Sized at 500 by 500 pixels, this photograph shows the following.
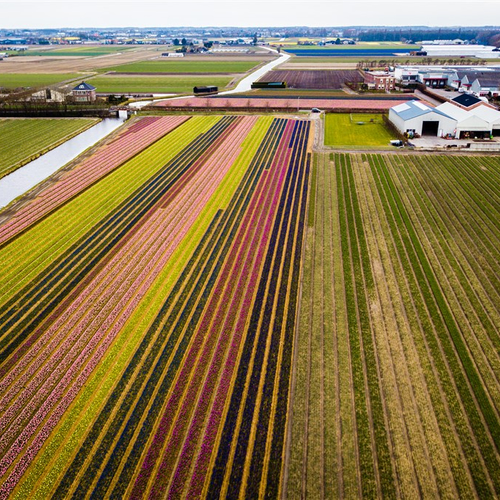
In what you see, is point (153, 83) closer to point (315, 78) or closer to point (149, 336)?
point (315, 78)

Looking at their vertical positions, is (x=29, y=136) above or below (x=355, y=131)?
above

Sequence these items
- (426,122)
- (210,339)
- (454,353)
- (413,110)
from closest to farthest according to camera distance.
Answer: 1. (454,353)
2. (210,339)
3. (426,122)
4. (413,110)

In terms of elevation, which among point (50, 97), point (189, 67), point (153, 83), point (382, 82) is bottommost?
point (50, 97)

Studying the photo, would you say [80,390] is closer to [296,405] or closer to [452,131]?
[296,405]

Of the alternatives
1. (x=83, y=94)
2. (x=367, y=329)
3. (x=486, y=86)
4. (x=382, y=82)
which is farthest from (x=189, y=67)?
(x=367, y=329)

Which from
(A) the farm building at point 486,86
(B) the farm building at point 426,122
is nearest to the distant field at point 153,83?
(B) the farm building at point 426,122

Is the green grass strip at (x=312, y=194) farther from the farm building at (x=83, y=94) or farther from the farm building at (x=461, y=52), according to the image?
the farm building at (x=461, y=52)

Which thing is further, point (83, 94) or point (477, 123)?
point (83, 94)

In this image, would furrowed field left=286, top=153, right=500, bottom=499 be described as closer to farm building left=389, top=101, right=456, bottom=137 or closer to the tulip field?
the tulip field
